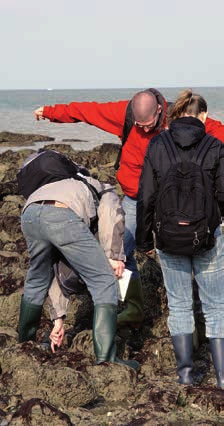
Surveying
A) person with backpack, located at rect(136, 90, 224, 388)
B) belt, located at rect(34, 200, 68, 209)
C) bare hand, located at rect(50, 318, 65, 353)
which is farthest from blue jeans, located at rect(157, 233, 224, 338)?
bare hand, located at rect(50, 318, 65, 353)

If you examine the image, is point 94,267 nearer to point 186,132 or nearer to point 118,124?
point 186,132

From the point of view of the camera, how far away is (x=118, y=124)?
608 cm

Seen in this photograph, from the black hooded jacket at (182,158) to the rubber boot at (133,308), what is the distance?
1.75m

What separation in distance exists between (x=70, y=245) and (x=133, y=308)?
1.68 metres

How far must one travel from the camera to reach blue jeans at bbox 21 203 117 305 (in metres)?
5.18

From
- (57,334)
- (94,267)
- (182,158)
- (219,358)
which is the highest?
(182,158)

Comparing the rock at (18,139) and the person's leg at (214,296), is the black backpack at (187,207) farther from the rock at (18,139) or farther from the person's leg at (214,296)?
the rock at (18,139)

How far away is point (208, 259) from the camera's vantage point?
16.2 ft

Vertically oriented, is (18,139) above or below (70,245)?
below

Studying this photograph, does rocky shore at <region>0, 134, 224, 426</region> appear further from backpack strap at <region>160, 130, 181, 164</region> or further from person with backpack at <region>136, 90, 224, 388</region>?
backpack strap at <region>160, 130, 181, 164</region>

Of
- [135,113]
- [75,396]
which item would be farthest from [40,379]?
[135,113]

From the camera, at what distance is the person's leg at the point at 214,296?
4954mm

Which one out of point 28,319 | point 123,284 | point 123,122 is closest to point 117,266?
point 123,284

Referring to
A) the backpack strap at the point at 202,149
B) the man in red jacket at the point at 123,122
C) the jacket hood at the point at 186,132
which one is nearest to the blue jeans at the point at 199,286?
the backpack strap at the point at 202,149
